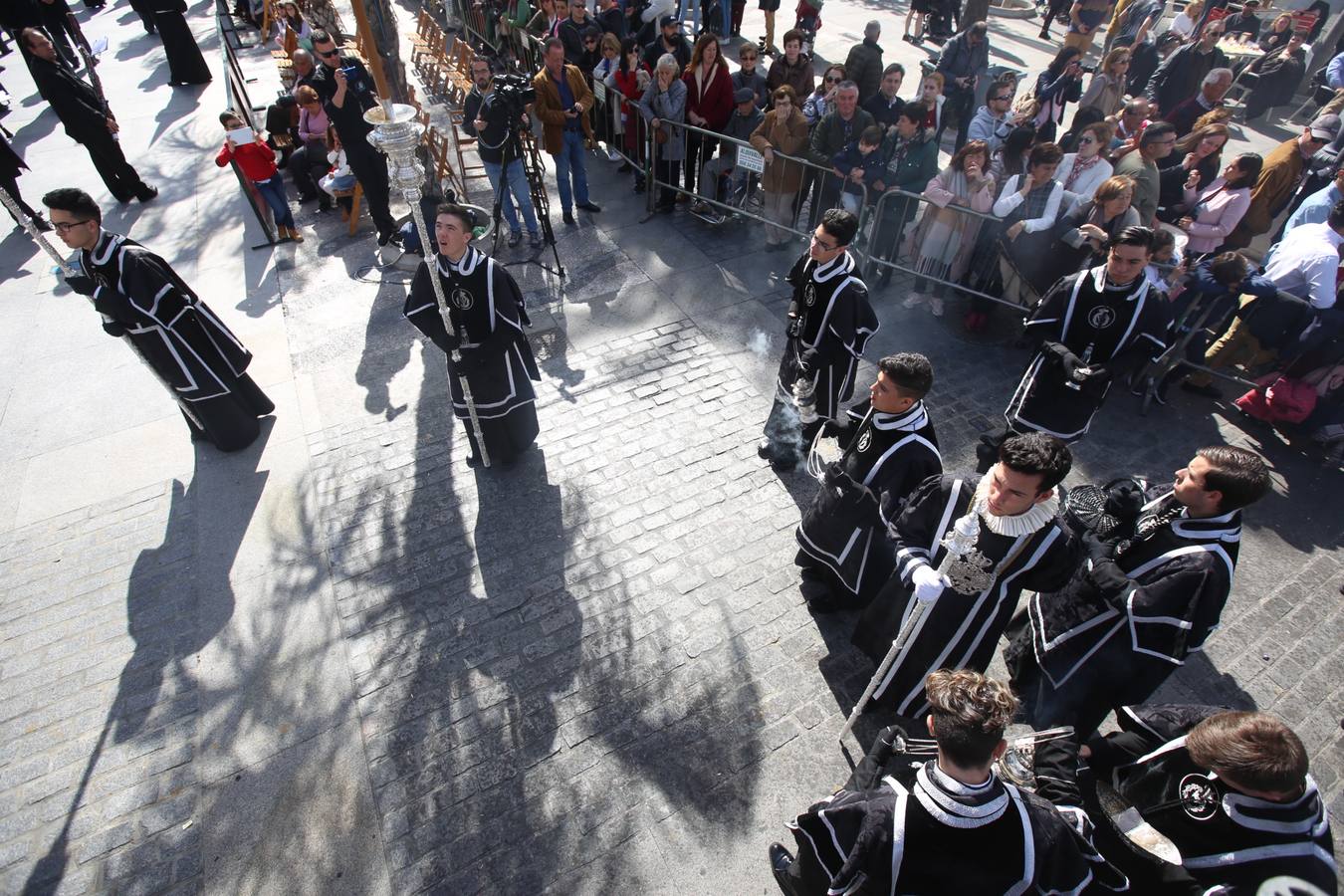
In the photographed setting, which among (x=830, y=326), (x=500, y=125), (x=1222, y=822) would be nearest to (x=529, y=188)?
(x=500, y=125)

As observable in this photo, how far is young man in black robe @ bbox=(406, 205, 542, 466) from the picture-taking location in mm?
4418

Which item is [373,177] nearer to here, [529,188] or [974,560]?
[529,188]

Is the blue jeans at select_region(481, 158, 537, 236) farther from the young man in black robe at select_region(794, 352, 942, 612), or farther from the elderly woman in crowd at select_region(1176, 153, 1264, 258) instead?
the elderly woman in crowd at select_region(1176, 153, 1264, 258)

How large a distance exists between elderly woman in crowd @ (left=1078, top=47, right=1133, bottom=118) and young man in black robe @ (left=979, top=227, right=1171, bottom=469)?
18.1 feet

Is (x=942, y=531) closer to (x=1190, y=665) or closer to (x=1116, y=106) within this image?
(x=1190, y=665)

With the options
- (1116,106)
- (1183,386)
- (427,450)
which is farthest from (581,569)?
(1116,106)

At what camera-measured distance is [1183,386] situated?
6012 millimetres

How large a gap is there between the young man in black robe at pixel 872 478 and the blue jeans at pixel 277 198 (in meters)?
7.18

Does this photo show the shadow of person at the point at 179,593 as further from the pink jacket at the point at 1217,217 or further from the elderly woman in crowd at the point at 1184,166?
the elderly woman in crowd at the point at 1184,166

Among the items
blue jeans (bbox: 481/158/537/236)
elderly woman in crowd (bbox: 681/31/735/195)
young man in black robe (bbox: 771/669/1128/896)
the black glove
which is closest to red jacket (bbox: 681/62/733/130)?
elderly woman in crowd (bbox: 681/31/735/195)

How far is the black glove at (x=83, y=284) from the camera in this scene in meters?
4.54

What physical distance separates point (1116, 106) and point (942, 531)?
8.88 meters

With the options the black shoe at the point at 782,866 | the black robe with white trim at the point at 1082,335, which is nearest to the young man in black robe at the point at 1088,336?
the black robe with white trim at the point at 1082,335

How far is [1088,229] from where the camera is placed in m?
5.56
